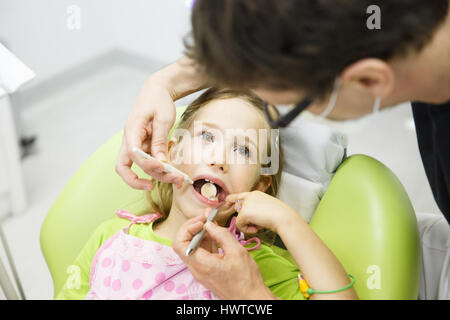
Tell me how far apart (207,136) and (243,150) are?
95 mm

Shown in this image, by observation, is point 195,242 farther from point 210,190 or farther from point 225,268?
point 210,190

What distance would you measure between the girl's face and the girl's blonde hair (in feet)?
0.09

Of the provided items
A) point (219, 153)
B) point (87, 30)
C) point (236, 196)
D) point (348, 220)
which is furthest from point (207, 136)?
point (87, 30)

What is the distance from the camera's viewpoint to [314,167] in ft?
4.36

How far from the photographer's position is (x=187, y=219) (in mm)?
1173

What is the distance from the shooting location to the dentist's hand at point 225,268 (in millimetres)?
938

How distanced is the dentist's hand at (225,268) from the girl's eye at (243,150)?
23 centimetres

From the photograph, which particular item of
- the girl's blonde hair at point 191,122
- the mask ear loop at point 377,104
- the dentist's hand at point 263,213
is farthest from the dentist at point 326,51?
the girl's blonde hair at point 191,122

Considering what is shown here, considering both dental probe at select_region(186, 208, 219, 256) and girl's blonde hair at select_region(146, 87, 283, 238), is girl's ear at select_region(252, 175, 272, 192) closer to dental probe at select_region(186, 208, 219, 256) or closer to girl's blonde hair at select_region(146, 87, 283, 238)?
girl's blonde hair at select_region(146, 87, 283, 238)

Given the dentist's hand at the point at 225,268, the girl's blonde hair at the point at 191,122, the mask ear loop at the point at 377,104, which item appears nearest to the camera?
the mask ear loop at the point at 377,104

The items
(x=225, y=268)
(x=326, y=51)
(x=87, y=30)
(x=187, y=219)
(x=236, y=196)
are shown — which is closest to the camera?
(x=326, y=51)

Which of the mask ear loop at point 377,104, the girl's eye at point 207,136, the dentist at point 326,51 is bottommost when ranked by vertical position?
the girl's eye at point 207,136

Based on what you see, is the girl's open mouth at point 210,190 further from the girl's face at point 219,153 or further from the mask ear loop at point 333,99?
the mask ear loop at point 333,99

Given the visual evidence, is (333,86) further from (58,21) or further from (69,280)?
(58,21)
